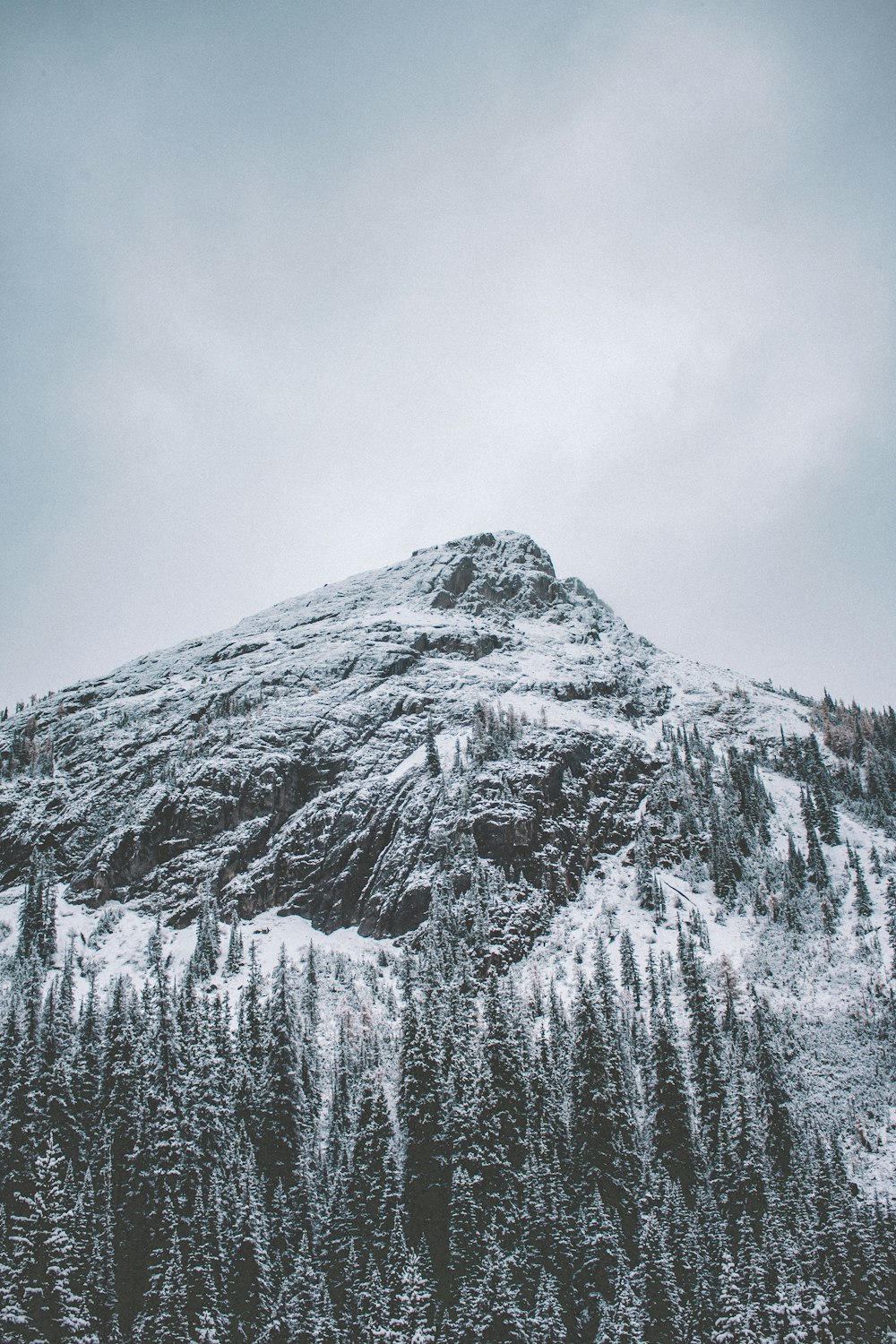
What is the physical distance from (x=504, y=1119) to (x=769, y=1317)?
2160cm

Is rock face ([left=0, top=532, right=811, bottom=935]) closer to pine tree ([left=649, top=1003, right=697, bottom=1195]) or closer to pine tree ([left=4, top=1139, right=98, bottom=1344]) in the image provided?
pine tree ([left=649, top=1003, right=697, bottom=1195])

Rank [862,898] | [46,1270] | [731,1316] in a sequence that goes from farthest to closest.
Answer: [862,898] < [731,1316] < [46,1270]

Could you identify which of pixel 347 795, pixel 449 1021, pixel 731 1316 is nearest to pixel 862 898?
pixel 449 1021

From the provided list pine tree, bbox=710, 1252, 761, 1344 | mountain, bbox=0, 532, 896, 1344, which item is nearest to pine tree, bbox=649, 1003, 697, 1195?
mountain, bbox=0, 532, 896, 1344

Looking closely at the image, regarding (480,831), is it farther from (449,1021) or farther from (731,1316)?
(731,1316)

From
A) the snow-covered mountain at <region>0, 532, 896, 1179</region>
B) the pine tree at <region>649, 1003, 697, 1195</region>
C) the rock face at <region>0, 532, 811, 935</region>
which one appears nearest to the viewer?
the pine tree at <region>649, 1003, 697, 1195</region>

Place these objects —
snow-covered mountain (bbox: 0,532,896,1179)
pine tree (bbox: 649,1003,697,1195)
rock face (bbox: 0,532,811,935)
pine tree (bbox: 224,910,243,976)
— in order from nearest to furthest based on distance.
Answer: pine tree (bbox: 649,1003,697,1195) → snow-covered mountain (bbox: 0,532,896,1179) → pine tree (bbox: 224,910,243,976) → rock face (bbox: 0,532,811,935)

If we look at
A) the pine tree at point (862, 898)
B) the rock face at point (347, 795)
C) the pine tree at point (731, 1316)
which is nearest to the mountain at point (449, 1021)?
the pine tree at point (731, 1316)

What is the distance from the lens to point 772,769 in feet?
564

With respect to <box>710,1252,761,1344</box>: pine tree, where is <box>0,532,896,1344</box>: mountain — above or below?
above

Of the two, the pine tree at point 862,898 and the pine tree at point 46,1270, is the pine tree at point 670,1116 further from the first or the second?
the pine tree at point 862,898

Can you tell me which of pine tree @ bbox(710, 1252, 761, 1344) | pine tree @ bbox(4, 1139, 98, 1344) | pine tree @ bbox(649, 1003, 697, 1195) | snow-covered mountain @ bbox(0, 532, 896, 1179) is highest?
snow-covered mountain @ bbox(0, 532, 896, 1179)

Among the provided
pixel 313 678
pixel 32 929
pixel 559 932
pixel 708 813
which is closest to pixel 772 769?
pixel 708 813

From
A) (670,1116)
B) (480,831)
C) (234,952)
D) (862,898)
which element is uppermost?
(480,831)
